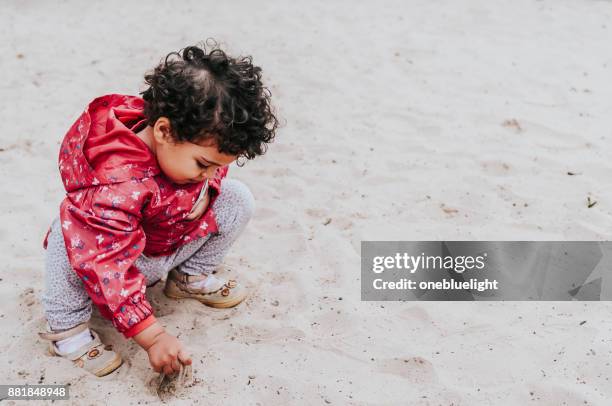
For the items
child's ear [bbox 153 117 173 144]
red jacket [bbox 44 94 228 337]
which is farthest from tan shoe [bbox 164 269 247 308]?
child's ear [bbox 153 117 173 144]

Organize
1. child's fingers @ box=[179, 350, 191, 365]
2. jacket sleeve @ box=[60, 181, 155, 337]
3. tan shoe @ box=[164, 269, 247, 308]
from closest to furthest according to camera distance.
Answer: jacket sleeve @ box=[60, 181, 155, 337] → child's fingers @ box=[179, 350, 191, 365] → tan shoe @ box=[164, 269, 247, 308]

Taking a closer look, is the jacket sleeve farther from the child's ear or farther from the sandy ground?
the sandy ground

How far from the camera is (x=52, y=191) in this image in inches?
112

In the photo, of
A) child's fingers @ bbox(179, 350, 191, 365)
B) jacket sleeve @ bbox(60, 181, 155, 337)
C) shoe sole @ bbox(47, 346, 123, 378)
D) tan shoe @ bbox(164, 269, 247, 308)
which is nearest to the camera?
jacket sleeve @ bbox(60, 181, 155, 337)

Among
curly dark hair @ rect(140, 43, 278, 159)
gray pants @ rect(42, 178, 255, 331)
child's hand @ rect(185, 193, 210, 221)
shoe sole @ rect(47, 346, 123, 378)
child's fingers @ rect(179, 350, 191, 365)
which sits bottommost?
shoe sole @ rect(47, 346, 123, 378)

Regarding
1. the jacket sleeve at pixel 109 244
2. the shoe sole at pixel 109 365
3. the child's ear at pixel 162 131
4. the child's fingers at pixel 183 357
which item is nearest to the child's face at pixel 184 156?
the child's ear at pixel 162 131

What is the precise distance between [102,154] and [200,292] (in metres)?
0.71

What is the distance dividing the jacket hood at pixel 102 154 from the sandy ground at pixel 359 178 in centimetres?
61

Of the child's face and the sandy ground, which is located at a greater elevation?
the child's face

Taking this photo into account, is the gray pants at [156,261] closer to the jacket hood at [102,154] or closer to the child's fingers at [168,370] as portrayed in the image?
the jacket hood at [102,154]

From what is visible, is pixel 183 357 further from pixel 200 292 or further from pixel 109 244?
pixel 200 292

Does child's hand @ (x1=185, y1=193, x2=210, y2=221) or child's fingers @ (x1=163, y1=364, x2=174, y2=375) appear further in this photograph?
child's hand @ (x1=185, y1=193, x2=210, y2=221)

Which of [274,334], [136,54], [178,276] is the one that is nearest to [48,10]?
[136,54]

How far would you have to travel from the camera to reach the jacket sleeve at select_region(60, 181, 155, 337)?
1.68 meters
